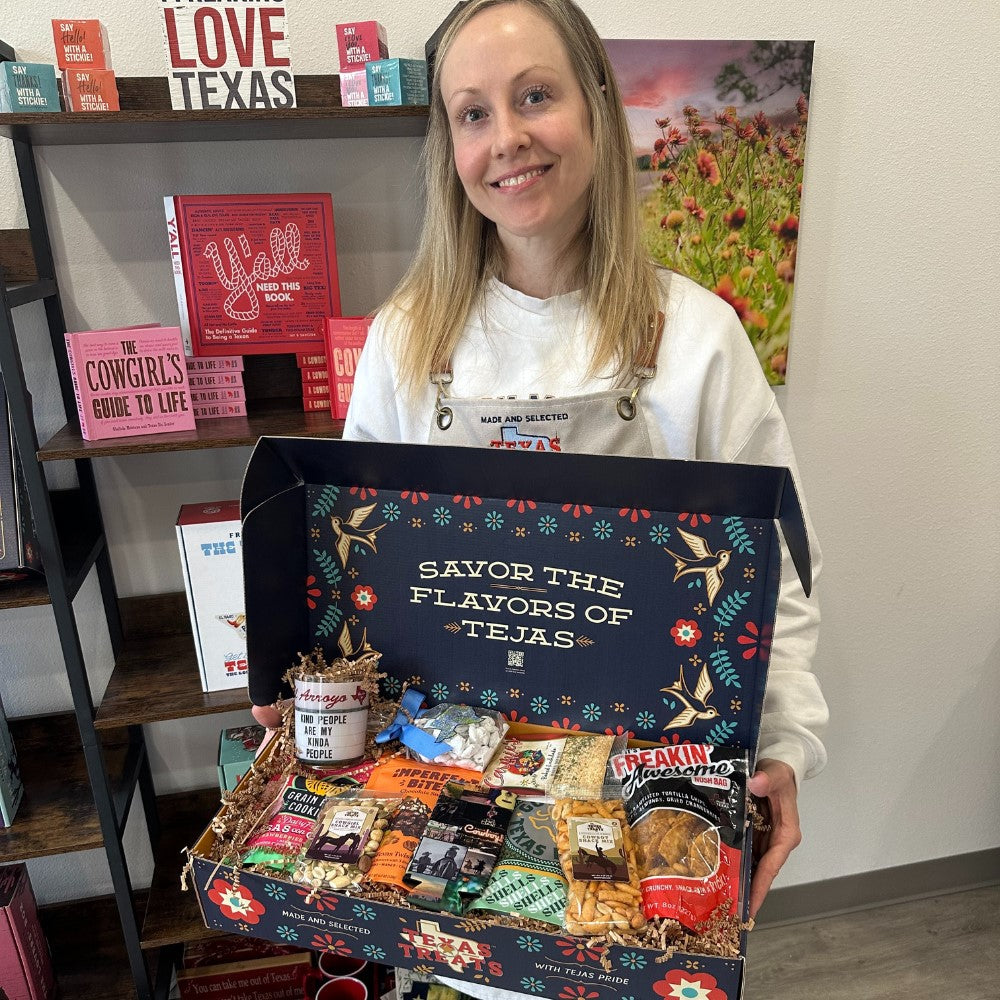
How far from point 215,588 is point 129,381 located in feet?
1.24

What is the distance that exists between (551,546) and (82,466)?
1.08 meters

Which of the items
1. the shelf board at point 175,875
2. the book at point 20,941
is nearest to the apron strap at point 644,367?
the shelf board at point 175,875

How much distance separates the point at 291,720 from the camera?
0.93 meters

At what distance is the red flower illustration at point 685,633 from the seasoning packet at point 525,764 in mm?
176

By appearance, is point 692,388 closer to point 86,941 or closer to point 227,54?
point 227,54

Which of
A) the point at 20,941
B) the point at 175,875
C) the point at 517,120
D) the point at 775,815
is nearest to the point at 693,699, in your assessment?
the point at 775,815

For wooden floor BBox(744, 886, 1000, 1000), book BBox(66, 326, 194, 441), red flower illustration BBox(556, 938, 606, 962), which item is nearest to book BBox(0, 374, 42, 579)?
book BBox(66, 326, 194, 441)

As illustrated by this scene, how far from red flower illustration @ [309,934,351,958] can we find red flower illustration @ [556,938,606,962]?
22cm

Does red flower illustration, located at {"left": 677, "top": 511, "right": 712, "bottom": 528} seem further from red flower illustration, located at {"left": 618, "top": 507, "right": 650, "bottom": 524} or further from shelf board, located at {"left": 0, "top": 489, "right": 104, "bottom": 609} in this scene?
shelf board, located at {"left": 0, "top": 489, "right": 104, "bottom": 609}

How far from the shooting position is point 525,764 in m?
0.88

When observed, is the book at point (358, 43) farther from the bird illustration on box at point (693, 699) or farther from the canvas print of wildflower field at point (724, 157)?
the bird illustration on box at point (693, 699)

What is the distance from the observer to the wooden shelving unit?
3.98 feet

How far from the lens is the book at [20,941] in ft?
4.97

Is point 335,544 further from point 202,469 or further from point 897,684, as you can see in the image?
point 897,684
